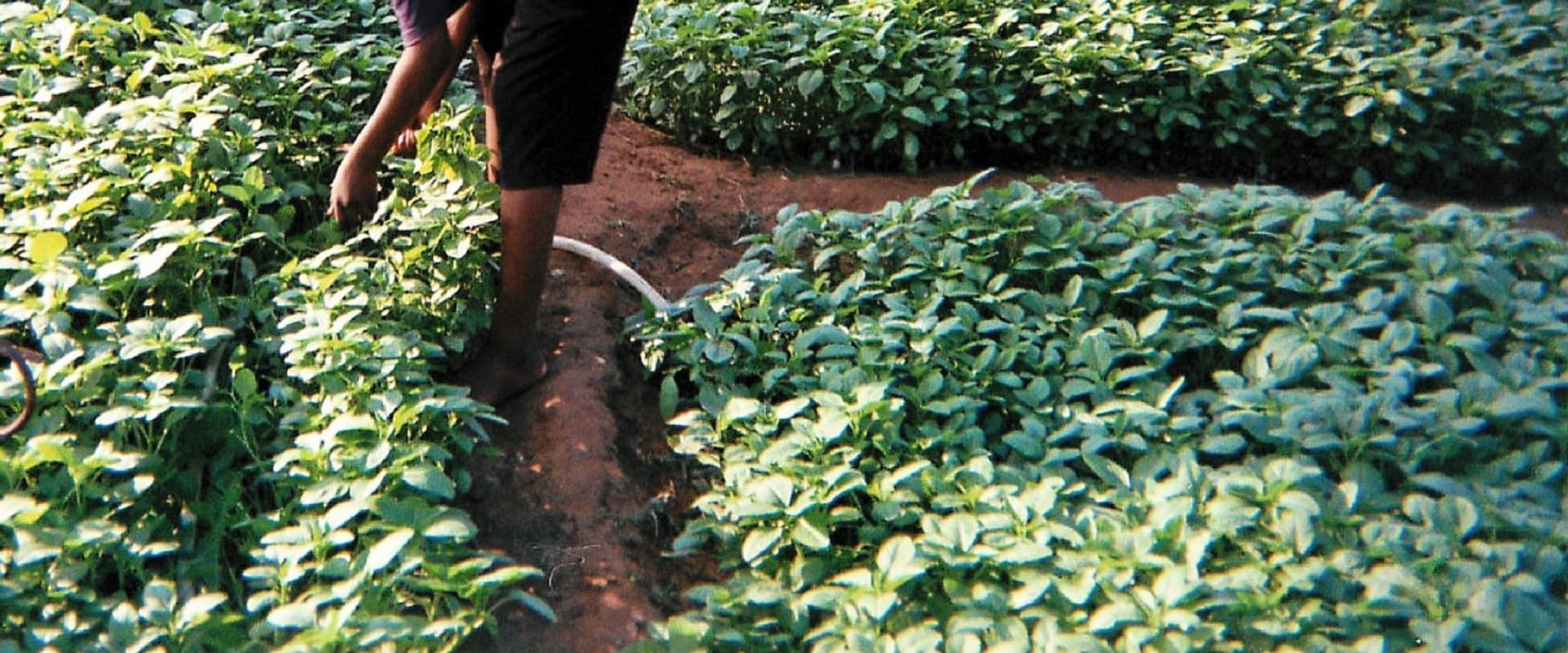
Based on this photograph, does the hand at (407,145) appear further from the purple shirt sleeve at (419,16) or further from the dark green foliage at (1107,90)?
the dark green foliage at (1107,90)

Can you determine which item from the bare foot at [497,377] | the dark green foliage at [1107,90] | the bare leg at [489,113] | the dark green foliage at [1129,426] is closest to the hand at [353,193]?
the bare leg at [489,113]

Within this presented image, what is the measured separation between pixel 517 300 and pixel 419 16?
660 mm

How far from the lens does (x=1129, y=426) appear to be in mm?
3059

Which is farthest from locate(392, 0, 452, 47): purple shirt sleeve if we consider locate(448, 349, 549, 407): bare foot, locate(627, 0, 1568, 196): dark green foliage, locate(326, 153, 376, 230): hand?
locate(627, 0, 1568, 196): dark green foliage

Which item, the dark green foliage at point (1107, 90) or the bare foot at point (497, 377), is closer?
the bare foot at point (497, 377)

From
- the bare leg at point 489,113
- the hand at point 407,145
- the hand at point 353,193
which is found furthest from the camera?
the hand at point 407,145

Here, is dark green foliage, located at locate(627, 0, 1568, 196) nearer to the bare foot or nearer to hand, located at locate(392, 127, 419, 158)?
hand, located at locate(392, 127, 419, 158)

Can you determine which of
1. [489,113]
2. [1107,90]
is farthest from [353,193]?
[1107,90]

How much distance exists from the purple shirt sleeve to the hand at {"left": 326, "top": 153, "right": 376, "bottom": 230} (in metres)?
0.38

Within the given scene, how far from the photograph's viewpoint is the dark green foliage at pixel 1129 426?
2.49m

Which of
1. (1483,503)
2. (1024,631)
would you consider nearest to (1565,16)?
(1483,503)

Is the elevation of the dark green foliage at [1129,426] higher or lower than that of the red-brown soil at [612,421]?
higher

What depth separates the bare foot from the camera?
3203mm

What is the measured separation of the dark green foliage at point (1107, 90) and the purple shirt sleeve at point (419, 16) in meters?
1.48
